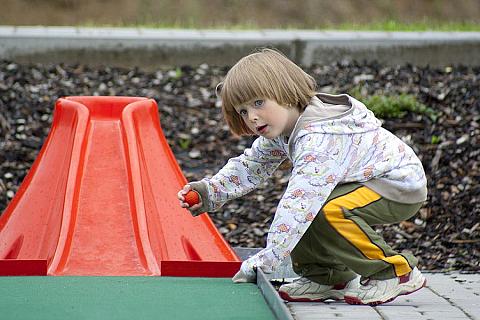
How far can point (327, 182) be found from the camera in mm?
3812

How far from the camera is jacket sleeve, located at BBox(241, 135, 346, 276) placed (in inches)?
148

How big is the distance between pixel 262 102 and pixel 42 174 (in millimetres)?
1565

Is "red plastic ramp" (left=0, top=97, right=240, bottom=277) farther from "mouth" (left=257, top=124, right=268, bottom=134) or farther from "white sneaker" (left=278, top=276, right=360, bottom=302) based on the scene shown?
"mouth" (left=257, top=124, right=268, bottom=134)

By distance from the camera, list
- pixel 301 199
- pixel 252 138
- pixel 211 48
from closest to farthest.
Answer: pixel 301 199 < pixel 252 138 < pixel 211 48

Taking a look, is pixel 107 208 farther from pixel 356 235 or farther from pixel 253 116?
pixel 356 235

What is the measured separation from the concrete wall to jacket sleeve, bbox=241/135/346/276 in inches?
174

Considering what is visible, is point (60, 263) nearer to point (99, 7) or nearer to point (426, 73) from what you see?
point (426, 73)

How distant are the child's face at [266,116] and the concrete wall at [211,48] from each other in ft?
14.0

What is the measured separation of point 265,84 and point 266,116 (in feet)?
0.40

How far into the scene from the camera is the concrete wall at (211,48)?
8.28m

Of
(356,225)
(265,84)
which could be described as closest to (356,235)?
(356,225)

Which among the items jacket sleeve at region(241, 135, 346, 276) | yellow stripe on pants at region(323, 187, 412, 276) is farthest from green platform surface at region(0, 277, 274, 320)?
yellow stripe on pants at region(323, 187, 412, 276)

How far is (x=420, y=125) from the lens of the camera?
7.07m

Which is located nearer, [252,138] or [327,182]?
[327,182]
